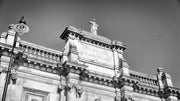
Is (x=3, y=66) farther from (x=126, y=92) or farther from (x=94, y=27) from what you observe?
(x=94, y=27)

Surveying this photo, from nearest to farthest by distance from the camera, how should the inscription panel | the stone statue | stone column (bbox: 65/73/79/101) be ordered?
stone column (bbox: 65/73/79/101)
the inscription panel
the stone statue

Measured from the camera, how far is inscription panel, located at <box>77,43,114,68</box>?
21.7 metres

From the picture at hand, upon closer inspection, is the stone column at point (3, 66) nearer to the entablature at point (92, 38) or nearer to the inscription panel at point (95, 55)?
the entablature at point (92, 38)

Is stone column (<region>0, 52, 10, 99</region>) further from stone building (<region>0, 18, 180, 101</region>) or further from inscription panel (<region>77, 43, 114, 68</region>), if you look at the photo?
inscription panel (<region>77, 43, 114, 68</region>)

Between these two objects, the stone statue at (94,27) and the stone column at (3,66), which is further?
the stone statue at (94,27)

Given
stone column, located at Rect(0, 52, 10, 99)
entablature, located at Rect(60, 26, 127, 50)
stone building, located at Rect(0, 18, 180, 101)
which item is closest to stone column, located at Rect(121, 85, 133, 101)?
stone building, located at Rect(0, 18, 180, 101)

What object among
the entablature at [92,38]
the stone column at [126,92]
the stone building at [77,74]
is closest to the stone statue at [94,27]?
the stone building at [77,74]

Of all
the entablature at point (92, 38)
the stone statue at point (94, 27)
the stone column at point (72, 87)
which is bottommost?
the stone column at point (72, 87)

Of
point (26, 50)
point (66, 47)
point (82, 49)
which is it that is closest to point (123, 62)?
point (82, 49)

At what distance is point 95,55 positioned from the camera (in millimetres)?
22469

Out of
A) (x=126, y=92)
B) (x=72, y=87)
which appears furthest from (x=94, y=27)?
(x=72, y=87)

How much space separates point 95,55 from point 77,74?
388 centimetres

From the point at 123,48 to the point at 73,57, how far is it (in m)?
6.80

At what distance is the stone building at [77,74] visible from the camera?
17.5m
